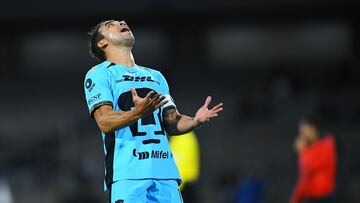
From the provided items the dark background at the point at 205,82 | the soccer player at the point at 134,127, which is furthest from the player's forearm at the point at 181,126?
the dark background at the point at 205,82

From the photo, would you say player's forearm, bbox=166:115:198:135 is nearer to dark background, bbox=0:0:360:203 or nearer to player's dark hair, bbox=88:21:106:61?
player's dark hair, bbox=88:21:106:61

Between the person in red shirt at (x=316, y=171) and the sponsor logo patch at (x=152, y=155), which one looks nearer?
the sponsor logo patch at (x=152, y=155)

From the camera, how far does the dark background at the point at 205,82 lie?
626 inches

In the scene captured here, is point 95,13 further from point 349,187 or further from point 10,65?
point 349,187

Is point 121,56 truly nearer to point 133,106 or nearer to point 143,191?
point 133,106

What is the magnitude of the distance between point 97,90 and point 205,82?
18546mm

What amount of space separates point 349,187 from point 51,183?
601cm

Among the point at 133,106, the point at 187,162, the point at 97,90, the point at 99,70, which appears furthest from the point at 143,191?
the point at 187,162

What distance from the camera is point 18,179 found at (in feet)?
53.4

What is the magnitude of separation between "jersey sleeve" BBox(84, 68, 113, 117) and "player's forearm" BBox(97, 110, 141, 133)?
4.1 inches

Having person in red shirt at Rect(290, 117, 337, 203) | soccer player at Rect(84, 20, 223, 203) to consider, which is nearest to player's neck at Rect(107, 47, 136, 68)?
soccer player at Rect(84, 20, 223, 203)

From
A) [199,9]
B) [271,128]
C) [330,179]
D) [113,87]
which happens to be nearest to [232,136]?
[271,128]

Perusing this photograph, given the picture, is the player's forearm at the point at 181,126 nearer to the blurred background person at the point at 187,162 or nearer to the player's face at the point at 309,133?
the blurred background person at the point at 187,162

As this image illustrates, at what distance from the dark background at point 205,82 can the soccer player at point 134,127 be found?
957 cm
